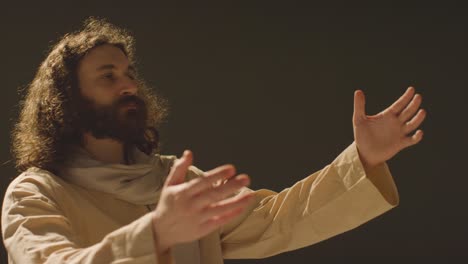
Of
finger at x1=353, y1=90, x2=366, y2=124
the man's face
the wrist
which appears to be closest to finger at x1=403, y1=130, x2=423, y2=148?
finger at x1=353, y1=90, x2=366, y2=124

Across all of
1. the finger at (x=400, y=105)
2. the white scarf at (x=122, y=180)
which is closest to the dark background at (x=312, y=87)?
the white scarf at (x=122, y=180)

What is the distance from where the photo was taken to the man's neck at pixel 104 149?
6.27ft

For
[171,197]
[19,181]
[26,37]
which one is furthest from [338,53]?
[171,197]

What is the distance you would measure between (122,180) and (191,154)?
27.4 inches

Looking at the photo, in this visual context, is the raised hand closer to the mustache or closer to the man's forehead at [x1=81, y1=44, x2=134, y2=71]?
the mustache

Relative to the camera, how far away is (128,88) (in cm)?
191

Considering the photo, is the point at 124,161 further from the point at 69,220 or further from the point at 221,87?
the point at 221,87

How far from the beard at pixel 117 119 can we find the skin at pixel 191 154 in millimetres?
24

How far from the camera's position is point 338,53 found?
3.88m

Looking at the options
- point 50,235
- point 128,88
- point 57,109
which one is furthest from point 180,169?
point 57,109

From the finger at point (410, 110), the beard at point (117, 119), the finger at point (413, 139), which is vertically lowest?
the finger at point (413, 139)

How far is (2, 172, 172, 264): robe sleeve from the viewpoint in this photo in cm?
121

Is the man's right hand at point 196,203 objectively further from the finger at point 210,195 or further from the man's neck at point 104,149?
the man's neck at point 104,149

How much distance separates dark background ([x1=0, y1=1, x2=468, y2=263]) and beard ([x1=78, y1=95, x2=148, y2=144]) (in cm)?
175
